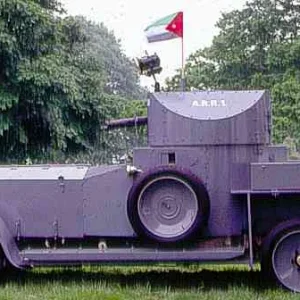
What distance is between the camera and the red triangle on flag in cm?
853

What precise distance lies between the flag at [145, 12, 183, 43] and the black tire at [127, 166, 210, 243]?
6.69 ft

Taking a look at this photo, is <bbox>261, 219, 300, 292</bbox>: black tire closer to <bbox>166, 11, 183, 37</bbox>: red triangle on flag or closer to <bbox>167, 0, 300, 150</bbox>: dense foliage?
<bbox>166, 11, 183, 37</bbox>: red triangle on flag

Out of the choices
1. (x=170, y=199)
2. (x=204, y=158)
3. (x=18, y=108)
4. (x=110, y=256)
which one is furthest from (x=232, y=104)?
(x=18, y=108)

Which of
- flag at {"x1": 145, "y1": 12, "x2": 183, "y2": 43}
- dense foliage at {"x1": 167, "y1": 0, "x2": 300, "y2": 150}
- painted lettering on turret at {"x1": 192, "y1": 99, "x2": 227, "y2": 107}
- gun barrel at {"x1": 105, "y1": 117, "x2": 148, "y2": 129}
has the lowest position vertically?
gun barrel at {"x1": 105, "y1": 117, "x2": 148, "y2": 129}

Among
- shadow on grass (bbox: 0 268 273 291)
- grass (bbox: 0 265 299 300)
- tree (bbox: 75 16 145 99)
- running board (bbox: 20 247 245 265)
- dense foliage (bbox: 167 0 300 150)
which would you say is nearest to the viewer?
grass (bbox: 0 265 299 300)

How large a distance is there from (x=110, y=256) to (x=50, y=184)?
83 centimetres

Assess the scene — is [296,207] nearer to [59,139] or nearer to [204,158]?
[204,158]

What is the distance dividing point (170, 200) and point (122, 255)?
64 centimetres

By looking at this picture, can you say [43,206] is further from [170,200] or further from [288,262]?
[288,262]

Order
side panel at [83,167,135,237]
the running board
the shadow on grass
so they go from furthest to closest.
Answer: the shadow on grass, side panel at [83,167,135,237], the running board

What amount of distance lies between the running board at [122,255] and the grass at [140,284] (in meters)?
0.24

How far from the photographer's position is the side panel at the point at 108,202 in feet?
23.6

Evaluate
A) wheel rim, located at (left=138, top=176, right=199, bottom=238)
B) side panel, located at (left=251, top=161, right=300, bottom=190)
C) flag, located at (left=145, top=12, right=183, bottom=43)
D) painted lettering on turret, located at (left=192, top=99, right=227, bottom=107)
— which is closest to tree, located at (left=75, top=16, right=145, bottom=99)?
flag, located at (left=145, top=12, right=183, bottom=43)

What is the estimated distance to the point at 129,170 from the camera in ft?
23.5
